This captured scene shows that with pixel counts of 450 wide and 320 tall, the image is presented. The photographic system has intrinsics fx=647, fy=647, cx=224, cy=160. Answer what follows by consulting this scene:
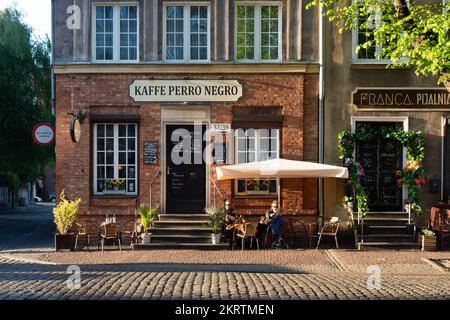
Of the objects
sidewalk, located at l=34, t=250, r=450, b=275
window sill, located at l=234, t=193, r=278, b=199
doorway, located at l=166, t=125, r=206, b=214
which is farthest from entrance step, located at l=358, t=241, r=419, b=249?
doorway, located at l=166, t=125, r=206, b=214

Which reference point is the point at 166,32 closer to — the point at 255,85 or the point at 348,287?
the point at 255,85

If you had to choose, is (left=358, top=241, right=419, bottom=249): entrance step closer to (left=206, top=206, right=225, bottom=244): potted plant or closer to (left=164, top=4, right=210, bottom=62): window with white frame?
(left=206, top=206, right=225, bottom=244): potted plant

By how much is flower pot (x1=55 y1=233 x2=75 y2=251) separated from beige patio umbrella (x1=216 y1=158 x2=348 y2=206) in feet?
13.6

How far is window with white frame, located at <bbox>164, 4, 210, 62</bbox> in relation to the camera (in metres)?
18.3

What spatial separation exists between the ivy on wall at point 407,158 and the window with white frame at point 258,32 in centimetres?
312

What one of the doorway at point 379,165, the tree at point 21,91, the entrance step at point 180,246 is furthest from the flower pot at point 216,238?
the tree at point 21,91

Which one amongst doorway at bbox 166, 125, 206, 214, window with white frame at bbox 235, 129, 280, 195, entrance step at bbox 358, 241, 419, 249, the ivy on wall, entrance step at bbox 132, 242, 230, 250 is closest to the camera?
entrance step at bbox 132, 242, 230, 250

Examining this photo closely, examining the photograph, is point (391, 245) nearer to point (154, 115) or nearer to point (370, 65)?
point (370, 65)

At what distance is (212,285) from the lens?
31.7 feet

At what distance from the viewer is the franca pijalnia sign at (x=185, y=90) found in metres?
18.0

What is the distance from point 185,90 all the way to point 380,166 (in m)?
5.89

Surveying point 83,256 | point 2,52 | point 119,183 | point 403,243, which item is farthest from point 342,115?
point 2,52

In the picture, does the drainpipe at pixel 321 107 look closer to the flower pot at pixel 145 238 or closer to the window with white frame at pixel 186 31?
the window with white frame at pixel 186 31
